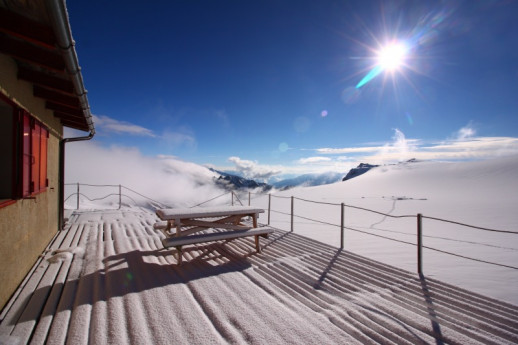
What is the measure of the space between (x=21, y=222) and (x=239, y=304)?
9.65 ft

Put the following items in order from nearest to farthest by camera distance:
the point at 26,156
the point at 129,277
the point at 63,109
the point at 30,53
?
the point at 30,53 → the point at 26,156 → the point at 129,277 → the point at 63,109

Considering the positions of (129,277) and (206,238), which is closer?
(129,277)

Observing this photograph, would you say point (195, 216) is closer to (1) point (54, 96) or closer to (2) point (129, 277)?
(2) point (129, 277)

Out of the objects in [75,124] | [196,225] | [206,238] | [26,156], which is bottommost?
[206,238]

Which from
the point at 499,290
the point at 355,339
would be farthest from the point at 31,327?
the point at 499,290

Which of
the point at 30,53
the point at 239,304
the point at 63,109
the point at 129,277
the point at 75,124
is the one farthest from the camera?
the point at 75,124

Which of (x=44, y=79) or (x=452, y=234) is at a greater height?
(x=44, y=79)

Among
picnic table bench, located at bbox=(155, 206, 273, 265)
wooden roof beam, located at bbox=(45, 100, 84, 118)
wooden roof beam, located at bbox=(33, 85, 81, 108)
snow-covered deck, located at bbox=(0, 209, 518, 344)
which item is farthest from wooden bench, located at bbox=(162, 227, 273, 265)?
wooden roof beam, located at bbox=(45, 100, 84, 118)

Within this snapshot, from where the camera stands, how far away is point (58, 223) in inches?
227

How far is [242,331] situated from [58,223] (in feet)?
19.5

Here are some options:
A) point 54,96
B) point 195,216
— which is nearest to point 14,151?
point 54,96

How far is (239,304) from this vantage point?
2.57m

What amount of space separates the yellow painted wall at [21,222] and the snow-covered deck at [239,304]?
0.19 metres

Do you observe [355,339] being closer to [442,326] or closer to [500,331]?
[442,326]
